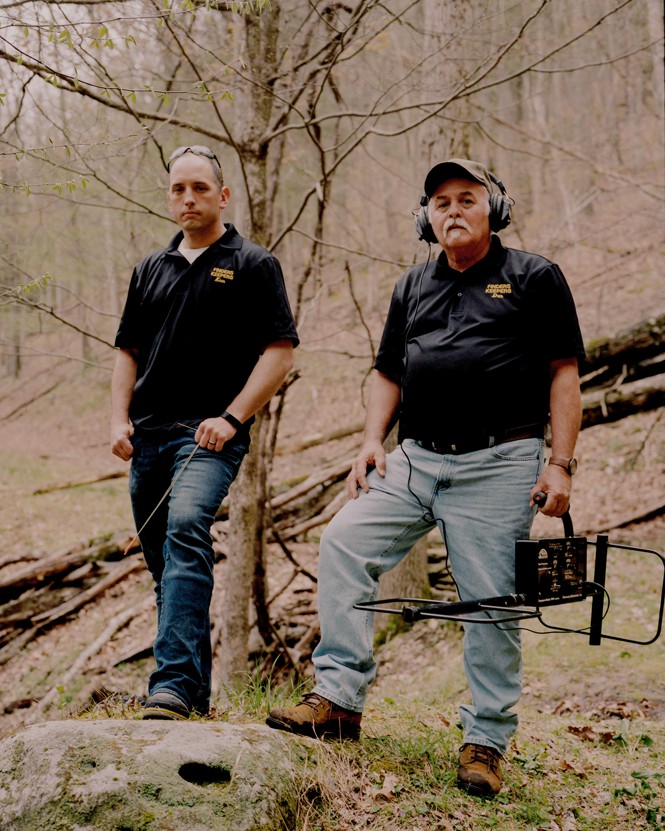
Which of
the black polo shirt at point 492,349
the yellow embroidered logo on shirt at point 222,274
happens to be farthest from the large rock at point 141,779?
the yellow embroidered logo on shirt at point 222,274

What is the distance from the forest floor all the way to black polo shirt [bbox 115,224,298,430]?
4.55ft

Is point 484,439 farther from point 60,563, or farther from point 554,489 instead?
point 60,563

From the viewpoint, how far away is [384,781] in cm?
275

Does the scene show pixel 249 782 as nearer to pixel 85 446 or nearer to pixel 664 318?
pixel 664 318

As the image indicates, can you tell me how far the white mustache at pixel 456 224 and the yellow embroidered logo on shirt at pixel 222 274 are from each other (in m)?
0.98

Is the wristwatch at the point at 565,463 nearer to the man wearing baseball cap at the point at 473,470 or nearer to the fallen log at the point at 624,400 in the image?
the man wearing baseball cap at the point at 473,470

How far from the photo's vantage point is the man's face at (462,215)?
3.06 metres

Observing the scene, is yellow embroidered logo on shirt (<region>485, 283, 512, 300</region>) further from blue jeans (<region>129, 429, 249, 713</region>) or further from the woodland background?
A: blue jeans (<region>129, 429, 249, 713</region>)

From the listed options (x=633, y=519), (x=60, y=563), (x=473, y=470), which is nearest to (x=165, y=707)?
(x=473, y=470)

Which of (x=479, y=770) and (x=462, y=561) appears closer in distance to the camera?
(x=479, y=770)

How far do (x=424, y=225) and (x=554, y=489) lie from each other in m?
1.31

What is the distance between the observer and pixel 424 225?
10.8ft

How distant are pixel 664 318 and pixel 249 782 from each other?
7.02 meters

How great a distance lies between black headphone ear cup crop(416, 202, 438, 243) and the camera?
3.29m
